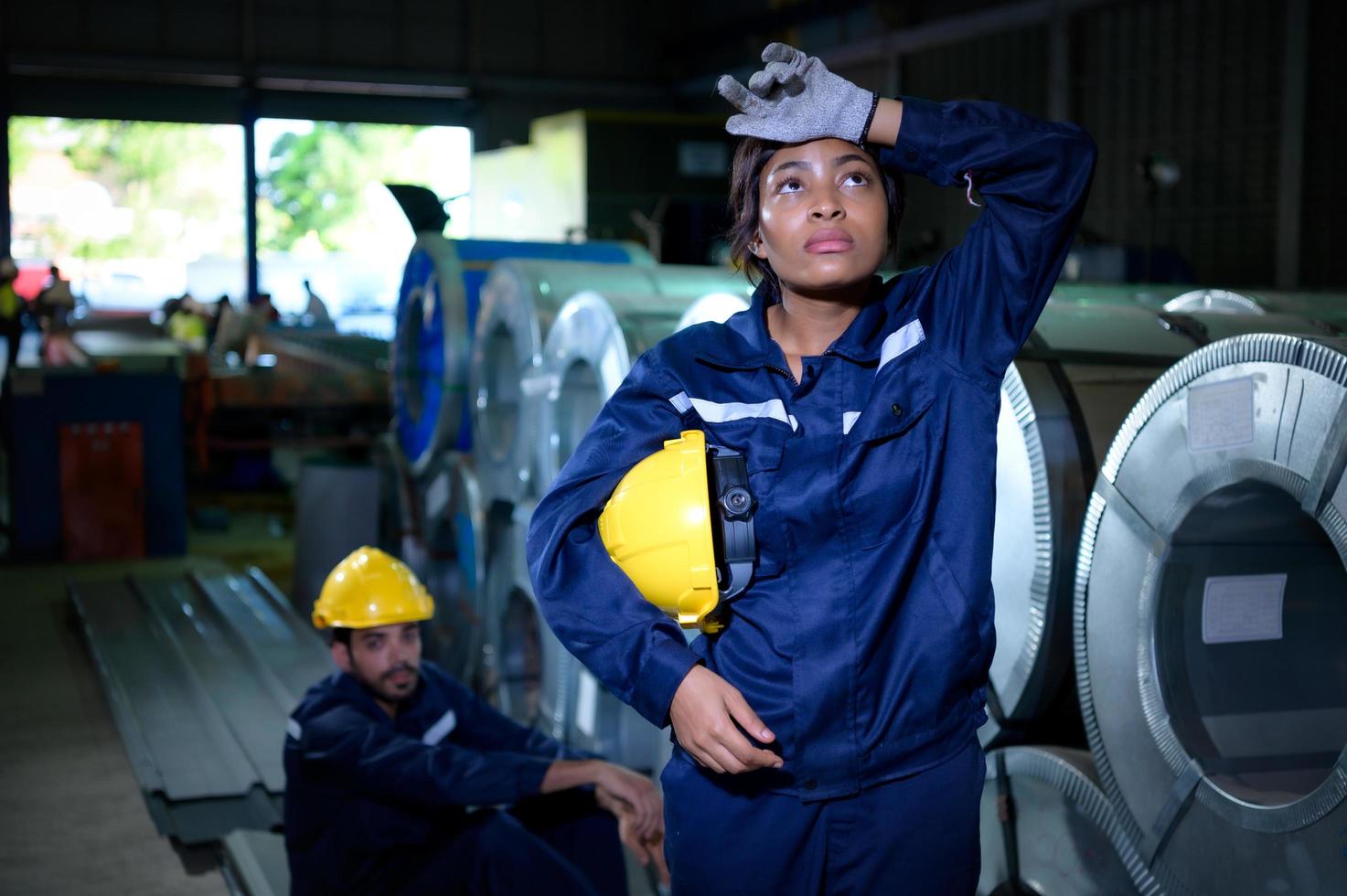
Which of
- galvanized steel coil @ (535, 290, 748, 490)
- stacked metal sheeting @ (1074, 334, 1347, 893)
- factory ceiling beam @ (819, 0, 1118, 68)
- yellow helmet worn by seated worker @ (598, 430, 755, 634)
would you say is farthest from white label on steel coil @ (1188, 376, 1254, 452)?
factory ceiling beam @ (819, 0, 1118, 68)

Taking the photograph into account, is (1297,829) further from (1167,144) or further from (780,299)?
(1167,144)

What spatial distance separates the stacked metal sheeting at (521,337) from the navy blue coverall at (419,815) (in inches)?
41.9

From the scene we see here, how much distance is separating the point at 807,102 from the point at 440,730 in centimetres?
203

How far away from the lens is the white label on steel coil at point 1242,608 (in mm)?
1922

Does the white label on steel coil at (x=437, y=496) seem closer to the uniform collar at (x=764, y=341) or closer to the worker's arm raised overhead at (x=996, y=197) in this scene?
the uniform collar at (x=764, y=341)

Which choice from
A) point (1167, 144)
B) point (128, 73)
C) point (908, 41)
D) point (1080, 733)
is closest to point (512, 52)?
point (128, 73)

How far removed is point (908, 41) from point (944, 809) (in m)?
13.3

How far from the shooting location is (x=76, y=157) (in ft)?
59.4

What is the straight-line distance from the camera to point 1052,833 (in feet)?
7.00

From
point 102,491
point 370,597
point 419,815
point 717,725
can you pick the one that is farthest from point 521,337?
point 102,491

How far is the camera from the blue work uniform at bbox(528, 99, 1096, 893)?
4.85ft

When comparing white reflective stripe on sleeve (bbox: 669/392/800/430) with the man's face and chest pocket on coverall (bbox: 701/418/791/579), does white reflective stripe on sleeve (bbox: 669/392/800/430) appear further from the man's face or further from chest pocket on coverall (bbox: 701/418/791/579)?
the man's face

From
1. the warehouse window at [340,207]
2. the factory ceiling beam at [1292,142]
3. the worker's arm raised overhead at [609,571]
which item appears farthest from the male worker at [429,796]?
the warehouse window at [340,207]

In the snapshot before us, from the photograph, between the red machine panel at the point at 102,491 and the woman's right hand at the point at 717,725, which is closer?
the woman's right hand at the point at 717,725
